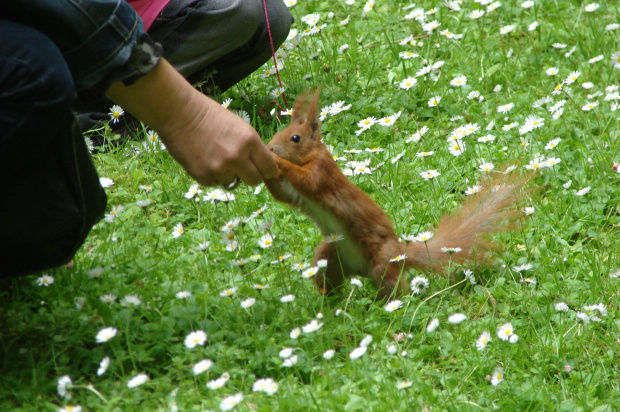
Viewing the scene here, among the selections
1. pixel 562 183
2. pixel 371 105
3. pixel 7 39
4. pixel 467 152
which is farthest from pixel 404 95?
pixel 7 39

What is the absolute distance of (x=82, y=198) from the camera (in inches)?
83.9

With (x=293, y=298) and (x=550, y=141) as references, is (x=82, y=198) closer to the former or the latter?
(x=293, y=298)

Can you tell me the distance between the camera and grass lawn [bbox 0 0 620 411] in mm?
2111

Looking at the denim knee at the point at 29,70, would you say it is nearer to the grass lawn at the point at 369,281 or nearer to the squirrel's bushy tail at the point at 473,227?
the grass lawn at the point at 369,281

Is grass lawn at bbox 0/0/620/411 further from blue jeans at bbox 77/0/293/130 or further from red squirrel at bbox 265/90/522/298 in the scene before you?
blue jeans at bbox 77/0/293/130

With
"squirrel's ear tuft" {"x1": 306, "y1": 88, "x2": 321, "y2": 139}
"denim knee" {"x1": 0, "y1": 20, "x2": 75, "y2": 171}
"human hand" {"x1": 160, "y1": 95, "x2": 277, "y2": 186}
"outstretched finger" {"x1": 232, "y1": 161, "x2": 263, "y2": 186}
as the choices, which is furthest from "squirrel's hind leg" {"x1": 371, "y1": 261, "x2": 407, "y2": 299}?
"denim knee" {"x1": 0, "y1": 20, "x2": 75, "y2": 171}

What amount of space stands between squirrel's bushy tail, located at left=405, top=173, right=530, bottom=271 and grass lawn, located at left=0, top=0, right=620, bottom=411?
72 mm

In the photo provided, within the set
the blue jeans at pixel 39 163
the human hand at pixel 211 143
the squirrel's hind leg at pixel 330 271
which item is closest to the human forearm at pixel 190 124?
the human hand at pixel 211 143

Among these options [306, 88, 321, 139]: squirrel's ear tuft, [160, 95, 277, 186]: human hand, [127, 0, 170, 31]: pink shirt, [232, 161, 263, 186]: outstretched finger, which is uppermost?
[160, 95, 277, 186]: human hand

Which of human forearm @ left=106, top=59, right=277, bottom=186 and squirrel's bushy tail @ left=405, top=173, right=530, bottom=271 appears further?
squirrel's bushy tail @ left=405, top=173, right=530, bottom=271

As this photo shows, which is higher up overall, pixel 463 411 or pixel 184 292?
pixel 184 292

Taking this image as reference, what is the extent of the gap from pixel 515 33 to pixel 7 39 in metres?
3.50

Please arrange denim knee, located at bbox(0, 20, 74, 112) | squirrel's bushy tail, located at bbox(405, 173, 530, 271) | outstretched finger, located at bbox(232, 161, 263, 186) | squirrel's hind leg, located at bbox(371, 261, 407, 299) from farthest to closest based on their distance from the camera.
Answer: squirrel's bushy tail, located at bbox(405, 173, 530, 271) → squirrel's hind leg, located at bbox(371, 261, 407, 299) → outstretched finger, located at bbox(232, 161, 263, 186) → denim knee, located at bbox(0, 20, 74, 112)

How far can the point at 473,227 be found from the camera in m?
2.82
